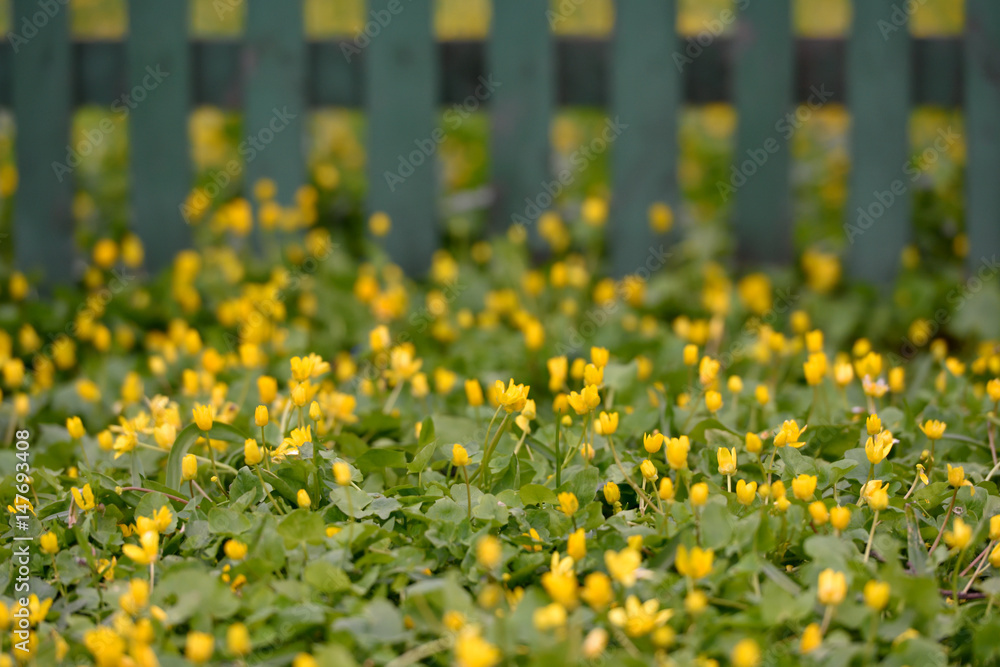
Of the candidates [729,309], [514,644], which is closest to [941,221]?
[729,309]

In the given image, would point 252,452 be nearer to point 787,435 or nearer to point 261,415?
point 261,415

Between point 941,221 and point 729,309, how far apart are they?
39.7 inches

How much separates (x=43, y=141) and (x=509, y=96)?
1.58 meters

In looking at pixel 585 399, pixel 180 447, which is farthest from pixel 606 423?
pixel 180 447

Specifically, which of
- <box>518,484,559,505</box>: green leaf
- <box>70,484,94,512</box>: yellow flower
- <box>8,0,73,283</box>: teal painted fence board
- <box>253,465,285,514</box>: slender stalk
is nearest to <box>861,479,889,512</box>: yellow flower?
<box>518,484,559,505</box>: green leaf

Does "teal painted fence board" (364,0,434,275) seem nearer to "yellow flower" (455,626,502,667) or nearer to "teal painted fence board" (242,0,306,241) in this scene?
"teal painted fence board" (242,0,306,241)

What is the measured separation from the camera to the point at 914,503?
61.1 inches

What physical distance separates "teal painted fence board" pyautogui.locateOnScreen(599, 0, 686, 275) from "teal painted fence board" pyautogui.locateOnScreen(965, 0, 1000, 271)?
3.09 ft

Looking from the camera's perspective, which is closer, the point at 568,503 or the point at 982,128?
the point at 568,503

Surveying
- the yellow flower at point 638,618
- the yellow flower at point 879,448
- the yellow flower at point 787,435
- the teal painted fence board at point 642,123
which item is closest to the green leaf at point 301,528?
the yellow flower at point 638,618

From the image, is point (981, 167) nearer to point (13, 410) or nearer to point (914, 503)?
point (914, 503)

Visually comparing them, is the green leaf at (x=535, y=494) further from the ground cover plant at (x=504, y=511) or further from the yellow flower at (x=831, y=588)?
the yellow flower at (x=831, y=588)

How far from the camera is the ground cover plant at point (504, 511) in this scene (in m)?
1.24

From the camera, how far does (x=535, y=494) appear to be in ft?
5.08
